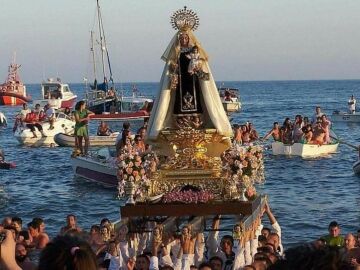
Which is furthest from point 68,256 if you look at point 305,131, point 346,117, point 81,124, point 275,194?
point 346,117

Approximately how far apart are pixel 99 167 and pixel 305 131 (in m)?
12.1

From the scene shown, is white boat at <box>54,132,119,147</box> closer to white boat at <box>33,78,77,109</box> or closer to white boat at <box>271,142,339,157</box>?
white boat at <box>271,142,339,157</box>

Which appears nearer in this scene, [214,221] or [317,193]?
[214,221]

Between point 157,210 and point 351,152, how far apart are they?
99.3 feet

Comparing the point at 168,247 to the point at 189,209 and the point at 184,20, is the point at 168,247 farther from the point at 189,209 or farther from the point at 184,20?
the point at 184,20

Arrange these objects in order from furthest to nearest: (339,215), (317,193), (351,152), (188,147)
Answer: (351,152) < (317,193) < (339,215) < (188,147)

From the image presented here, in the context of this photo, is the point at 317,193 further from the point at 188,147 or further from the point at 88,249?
the point at 88,249

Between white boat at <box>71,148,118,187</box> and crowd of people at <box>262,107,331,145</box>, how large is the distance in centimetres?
1000

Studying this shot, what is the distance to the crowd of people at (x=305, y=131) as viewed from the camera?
3725 cm

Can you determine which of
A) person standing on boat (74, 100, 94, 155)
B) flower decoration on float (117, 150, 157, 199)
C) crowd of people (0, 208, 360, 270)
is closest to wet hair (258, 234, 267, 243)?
crowd of people (0, 208, 360, 270)

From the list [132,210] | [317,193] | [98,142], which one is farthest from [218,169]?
[98,142]

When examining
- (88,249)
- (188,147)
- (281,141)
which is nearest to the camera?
(88,249)

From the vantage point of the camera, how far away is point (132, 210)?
13836 mm

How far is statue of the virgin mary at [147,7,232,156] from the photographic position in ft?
48.7
